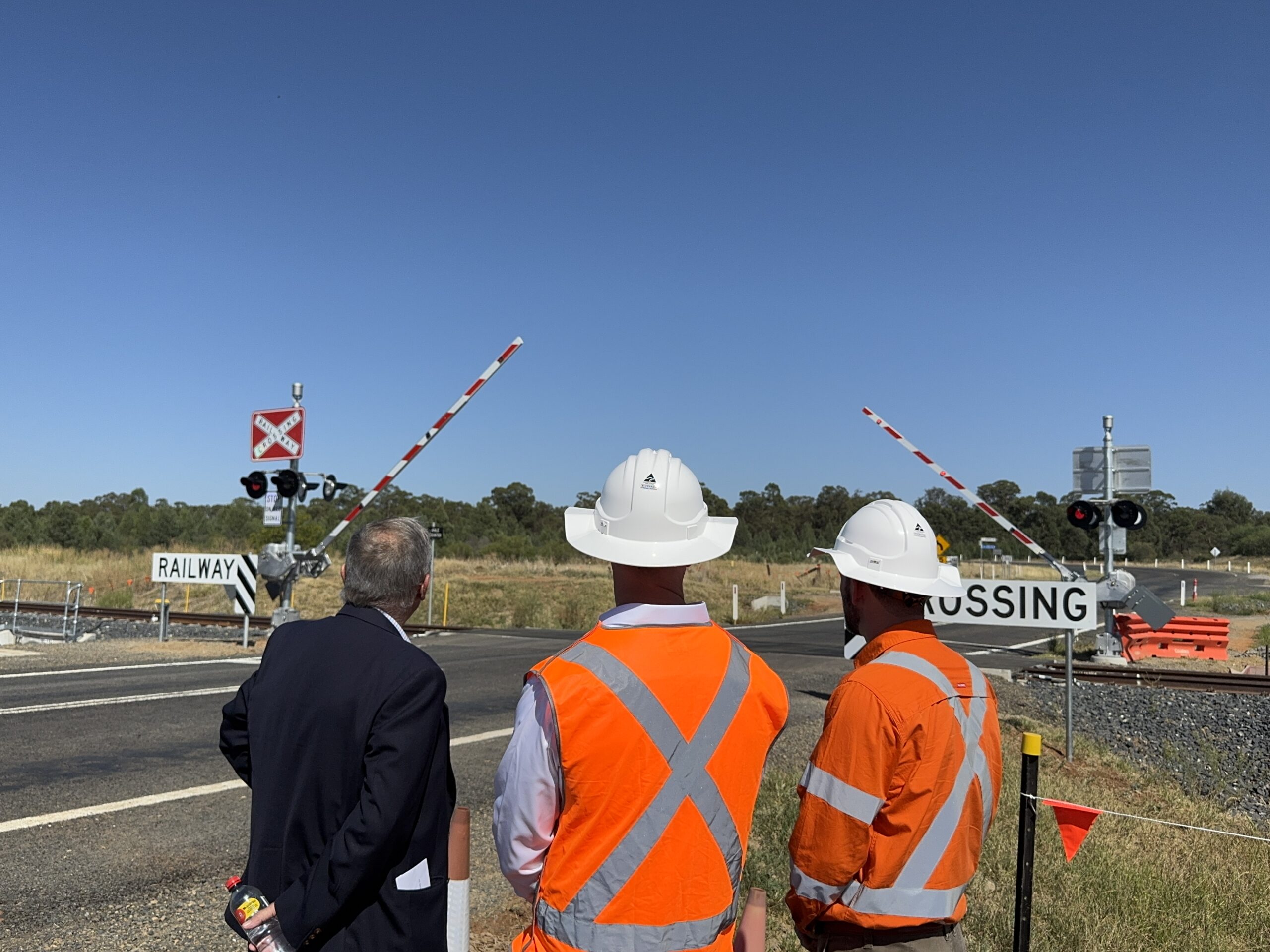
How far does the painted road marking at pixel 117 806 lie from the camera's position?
624 cm

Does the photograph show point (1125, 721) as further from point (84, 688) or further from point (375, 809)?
point (84, 688)

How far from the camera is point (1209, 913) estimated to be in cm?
511

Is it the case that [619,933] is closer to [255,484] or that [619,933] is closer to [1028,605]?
[1028,605]

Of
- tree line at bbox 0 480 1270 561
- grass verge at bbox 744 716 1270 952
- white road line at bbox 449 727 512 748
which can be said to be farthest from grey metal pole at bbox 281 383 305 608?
tree line at bbox 0 480 1270 561

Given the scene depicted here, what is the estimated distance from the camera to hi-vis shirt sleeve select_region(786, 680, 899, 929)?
102 inches

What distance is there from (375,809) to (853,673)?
1342 millimetres

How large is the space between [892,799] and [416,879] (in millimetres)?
1349

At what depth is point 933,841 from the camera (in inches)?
106

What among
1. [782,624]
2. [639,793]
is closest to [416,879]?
[639,793]

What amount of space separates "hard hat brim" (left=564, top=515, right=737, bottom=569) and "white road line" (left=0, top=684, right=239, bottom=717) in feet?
31.6

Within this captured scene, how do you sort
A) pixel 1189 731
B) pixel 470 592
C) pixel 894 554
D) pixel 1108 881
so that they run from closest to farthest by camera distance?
pixel 894 554 < pixel 1108 881 < pixel 1189 731 < pixel 470 592

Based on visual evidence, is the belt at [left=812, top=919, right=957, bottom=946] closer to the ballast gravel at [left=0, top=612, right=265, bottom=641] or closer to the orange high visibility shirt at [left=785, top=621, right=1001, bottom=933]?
the orange high visibility shirt at [left=785, top=621, right=1001, bottom=933]

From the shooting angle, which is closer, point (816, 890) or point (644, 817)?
point (644, 817)

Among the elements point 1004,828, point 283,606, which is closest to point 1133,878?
point 1004,828
